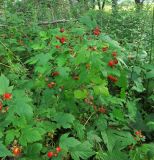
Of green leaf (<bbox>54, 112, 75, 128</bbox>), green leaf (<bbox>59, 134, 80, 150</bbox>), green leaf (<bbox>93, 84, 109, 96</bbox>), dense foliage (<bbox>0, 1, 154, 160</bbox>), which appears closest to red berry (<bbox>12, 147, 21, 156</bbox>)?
dense foliage (<bbox>0, 1, 154, 160</bbox>)

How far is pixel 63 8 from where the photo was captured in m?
7.77

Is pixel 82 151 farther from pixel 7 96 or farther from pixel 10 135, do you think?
pixel 7 96

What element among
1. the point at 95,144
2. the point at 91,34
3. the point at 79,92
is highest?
the point at 91,34

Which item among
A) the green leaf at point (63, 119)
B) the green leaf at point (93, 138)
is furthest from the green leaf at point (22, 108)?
the green leaf at point (93, 138)

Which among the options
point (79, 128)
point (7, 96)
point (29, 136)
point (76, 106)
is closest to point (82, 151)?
point (79, 128)

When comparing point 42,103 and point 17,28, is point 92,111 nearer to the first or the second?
point 42,103

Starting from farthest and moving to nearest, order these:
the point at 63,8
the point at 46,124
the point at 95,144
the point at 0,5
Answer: the point at 63,8 < the point at 0,5 < the point at 95,144 < the point at 46,124

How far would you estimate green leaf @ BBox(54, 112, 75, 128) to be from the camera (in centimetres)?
246

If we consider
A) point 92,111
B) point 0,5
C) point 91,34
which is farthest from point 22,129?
point 0,5

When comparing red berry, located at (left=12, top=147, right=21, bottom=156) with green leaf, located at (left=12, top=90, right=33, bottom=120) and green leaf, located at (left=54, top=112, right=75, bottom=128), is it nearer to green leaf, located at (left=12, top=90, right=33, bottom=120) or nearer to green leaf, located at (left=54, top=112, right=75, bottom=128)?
green leaf, located at (left=12, top=90, right=33, bottom=120)

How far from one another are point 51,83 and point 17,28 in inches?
105

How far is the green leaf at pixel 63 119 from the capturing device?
246 centimetres

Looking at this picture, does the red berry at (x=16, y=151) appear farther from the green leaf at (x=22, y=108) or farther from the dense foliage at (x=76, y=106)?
the green leaf at (x=22, y=108)

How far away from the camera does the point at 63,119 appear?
249 cm
